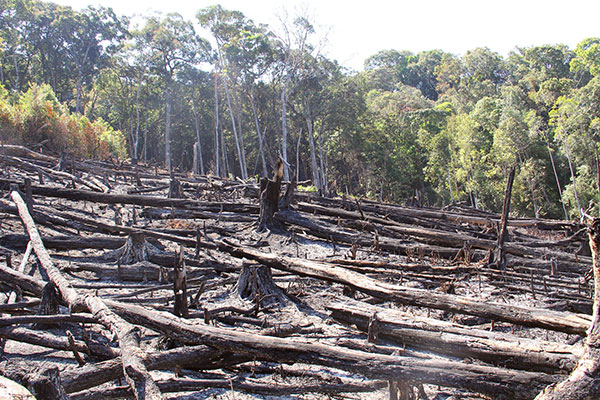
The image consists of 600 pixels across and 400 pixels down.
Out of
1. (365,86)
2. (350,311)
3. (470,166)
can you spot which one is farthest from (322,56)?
(350,311)

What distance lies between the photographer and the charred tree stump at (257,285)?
5.50 m

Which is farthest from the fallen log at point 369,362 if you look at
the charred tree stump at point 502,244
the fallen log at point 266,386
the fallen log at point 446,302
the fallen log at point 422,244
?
the fallen log at point 422,244

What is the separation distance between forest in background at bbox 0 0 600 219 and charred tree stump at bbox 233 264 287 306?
77.4 feet

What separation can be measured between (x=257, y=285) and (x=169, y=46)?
37.1m

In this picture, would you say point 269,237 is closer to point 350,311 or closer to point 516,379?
point 350,311

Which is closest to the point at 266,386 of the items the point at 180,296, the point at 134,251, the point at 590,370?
the point at 180,296

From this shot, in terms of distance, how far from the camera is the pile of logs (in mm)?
2668

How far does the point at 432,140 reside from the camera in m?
36.3

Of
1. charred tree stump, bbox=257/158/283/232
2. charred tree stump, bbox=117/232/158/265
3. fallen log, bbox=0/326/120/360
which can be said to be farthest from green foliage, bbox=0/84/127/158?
fallen log, bbox=0/326/120/360

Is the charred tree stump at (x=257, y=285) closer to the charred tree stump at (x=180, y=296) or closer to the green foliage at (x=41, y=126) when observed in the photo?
the charred tree stump at (x=180, y=296)

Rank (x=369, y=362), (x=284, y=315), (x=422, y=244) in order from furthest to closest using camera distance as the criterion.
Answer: (x=422, y=244)
(x=284, y=315)
(x=369, y=362)

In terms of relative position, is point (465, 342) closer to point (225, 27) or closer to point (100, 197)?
point (100, 197)

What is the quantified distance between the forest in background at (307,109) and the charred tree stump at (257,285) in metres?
23.6

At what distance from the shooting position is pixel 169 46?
37906 mm
